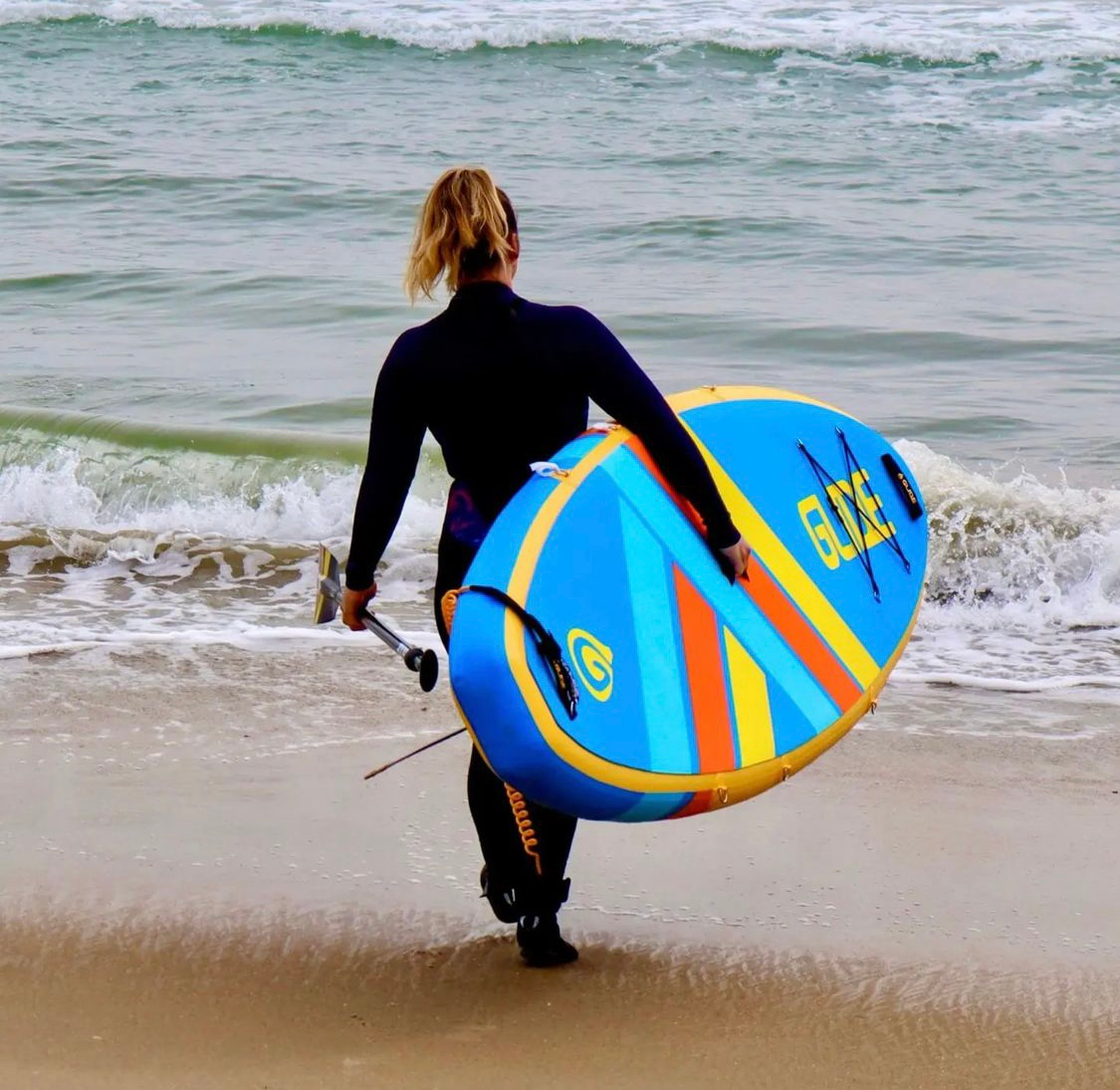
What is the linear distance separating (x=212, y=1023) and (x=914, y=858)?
4.92ft

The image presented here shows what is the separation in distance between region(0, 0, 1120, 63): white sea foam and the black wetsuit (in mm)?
15215

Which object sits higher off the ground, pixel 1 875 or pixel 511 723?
pixel 511 723

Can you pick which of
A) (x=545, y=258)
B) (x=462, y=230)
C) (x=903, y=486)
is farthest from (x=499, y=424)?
(x=545, y=258)

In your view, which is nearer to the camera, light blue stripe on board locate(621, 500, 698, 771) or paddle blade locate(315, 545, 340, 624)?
light blue stripe on board locate(621, 500, 698, 771)

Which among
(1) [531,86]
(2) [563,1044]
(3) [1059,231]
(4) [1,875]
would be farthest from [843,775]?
(1) [531,86]

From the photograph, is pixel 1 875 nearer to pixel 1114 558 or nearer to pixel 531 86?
pixel 1114 558

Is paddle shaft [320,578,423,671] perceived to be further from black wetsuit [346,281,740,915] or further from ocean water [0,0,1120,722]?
ocean water [0,0,1120,722]

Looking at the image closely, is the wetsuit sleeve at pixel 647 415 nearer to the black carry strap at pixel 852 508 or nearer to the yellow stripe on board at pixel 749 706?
the yellow stripe on board at pixel 749 706

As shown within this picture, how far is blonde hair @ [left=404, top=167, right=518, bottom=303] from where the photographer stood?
8.24 ft

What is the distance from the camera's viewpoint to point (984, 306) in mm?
9047

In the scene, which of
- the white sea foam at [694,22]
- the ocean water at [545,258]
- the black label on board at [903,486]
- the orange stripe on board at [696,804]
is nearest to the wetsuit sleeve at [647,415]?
the orange stripe on board at [696,804]

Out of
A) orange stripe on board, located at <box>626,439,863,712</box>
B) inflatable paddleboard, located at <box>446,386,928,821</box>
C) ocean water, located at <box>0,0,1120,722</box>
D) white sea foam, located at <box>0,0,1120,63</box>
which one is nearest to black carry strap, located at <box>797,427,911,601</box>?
inflatable paddleboard, located at <box>446,386,928,821</box>

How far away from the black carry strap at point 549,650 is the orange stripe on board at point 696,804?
1.06 ft

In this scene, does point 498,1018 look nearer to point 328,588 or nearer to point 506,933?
point 506,933
